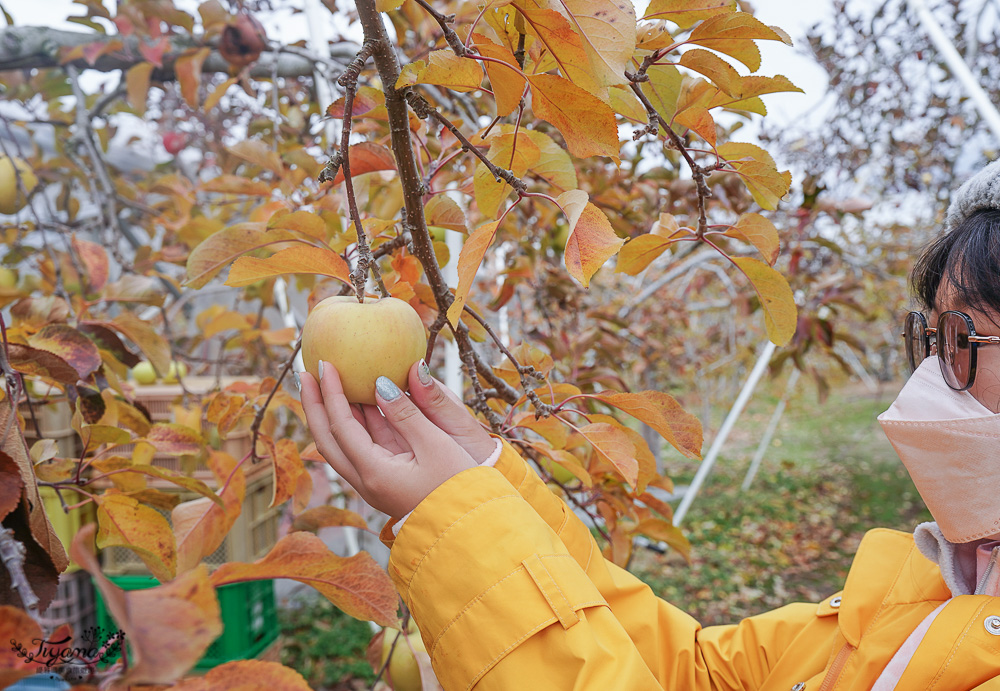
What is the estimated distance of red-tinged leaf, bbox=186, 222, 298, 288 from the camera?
2.50 ft

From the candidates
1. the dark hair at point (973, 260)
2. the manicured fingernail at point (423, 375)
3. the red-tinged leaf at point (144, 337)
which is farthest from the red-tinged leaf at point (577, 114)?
the red-tinged leaf at point (144, 337)

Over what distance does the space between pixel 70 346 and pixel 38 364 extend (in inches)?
5.1

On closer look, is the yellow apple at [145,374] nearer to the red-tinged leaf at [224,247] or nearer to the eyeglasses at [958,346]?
the red-tinged leaf at [224,247]

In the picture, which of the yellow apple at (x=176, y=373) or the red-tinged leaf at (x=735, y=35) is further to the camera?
the yellow apple at (x=176, y=373)

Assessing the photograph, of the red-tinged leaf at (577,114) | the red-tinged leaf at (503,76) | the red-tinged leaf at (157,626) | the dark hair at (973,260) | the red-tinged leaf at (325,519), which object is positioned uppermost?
the red-tinged leaf at (503,76)

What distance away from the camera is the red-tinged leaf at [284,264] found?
26.7 inches

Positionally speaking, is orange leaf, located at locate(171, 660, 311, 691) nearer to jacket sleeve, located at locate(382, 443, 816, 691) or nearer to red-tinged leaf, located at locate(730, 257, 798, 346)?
jacket sleeve, located at locate(382, 443, 816, 691)

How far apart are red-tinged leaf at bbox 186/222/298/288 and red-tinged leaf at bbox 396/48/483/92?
0.92 ft

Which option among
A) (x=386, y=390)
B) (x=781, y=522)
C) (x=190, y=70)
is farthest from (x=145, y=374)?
(x=781, y=522)

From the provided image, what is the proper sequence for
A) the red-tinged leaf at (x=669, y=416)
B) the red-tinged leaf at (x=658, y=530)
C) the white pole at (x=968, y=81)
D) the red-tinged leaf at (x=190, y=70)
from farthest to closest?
1. the red-tinged leaf at (x=190, y=70)
2. the white pole at (x=968, y=81)
3. the red-tinged leaf at (x=658, y=530)
4. the red-tinged leaf at (x=669, y=416)

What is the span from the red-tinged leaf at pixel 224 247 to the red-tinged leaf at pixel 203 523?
0.28m

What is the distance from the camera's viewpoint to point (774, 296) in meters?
0.81

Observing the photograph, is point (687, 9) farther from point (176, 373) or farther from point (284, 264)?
point (176, 373)

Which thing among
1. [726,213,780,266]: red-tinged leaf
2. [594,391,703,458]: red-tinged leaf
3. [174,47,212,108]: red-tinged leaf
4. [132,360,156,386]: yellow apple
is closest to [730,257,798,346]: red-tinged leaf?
[726,213,780,266]: red-tinged leaf
